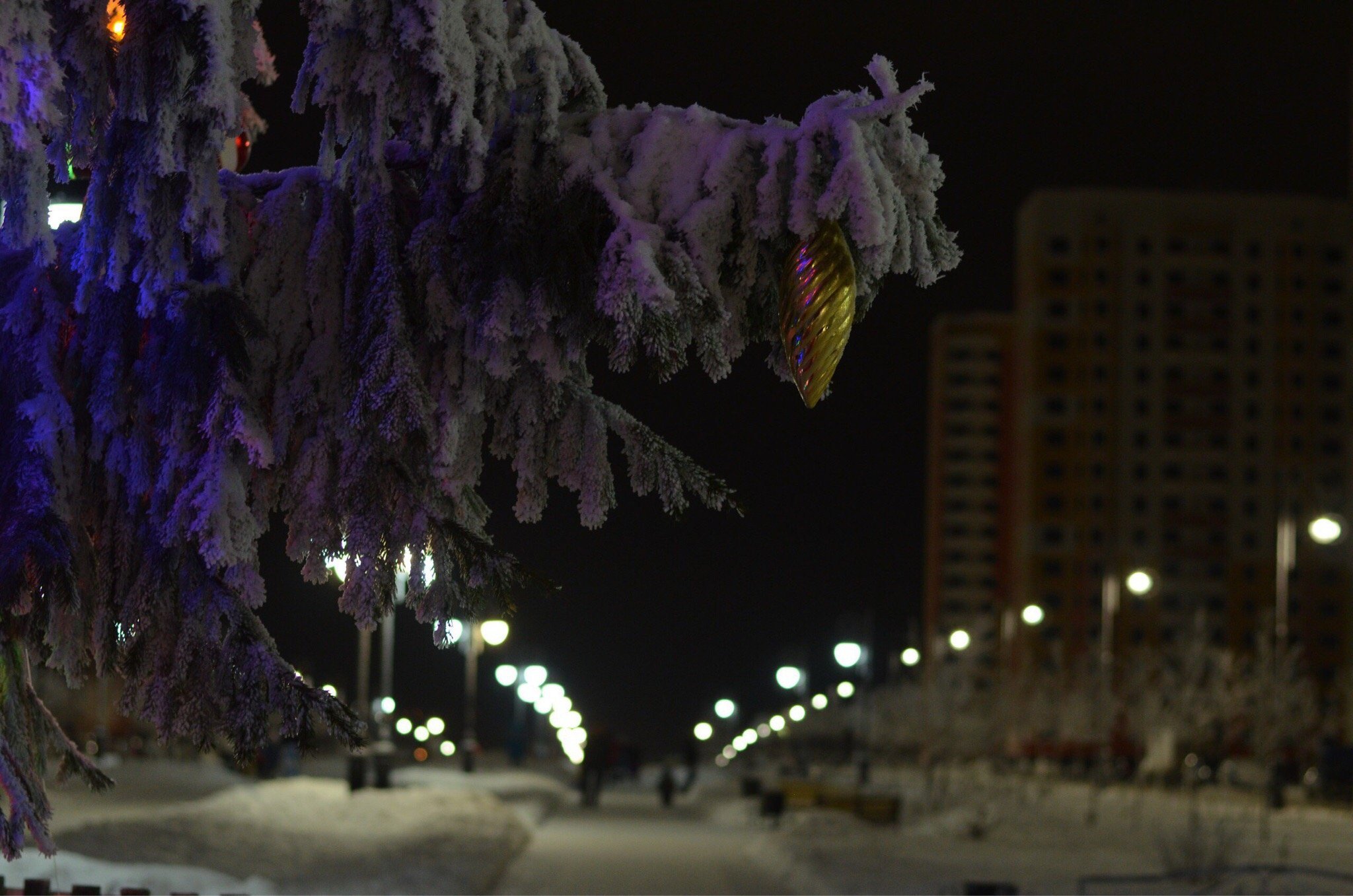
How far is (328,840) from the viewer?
62.2 feet

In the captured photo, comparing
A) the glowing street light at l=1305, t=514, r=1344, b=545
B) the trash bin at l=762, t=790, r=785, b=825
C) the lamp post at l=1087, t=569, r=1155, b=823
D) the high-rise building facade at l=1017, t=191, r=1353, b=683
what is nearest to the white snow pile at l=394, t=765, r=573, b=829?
the trash bin at l=762, t=790, r=785, b=825

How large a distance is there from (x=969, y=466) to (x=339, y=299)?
171m

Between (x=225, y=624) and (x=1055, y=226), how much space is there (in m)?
144

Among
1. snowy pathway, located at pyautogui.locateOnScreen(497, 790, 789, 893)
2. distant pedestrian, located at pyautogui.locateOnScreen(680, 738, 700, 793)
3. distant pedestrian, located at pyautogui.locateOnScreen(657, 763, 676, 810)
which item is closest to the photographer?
snowy pathway, located at pyautogui.locateOnScreen(497, 790, 789, 893)

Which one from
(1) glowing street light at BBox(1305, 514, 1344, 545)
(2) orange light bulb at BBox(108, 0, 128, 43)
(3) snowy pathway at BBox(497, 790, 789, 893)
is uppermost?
(1) glowing street light at BBox(1305, 514, 1344, 545)

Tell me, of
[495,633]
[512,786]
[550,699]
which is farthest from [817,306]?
[550,699]

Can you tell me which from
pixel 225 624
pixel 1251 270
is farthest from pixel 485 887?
pixel 1251 270

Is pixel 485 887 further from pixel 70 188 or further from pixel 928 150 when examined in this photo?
pixel 928 150

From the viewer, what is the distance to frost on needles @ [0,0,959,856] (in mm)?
6008

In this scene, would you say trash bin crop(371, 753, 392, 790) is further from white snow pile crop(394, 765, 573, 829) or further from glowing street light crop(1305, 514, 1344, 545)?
glowing street light crop(1305, 514, 1344, 545)

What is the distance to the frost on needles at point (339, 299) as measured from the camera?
601 cm

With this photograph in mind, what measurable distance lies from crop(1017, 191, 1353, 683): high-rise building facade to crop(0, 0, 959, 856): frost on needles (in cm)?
13679

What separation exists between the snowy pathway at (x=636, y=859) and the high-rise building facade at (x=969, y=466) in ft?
467

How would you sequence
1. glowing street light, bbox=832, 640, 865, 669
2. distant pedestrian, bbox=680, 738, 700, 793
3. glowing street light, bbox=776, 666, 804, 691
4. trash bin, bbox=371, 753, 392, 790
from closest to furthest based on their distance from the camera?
trash bin, bbox=371, 753, 392, 790 < glowing street light, bbox=832, 640, 865, 669 < distant pedestrian, bbox=680, 738, 700, 793 < glowing street light, bbox=776, 666, 804, 691
